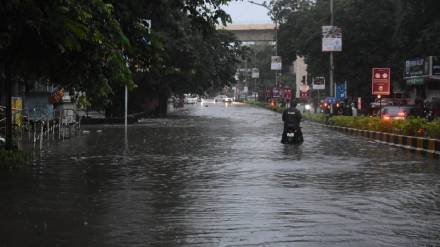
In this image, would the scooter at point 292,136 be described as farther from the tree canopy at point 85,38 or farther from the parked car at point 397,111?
the parked car at point 397,111

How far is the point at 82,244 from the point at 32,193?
4.33m

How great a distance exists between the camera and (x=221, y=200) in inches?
442

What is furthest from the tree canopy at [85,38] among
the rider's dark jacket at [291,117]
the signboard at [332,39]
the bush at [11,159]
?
the signboard at [332,39]

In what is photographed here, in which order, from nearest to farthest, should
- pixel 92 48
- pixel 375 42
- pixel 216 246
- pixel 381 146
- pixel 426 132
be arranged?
pixel 216 246 < pixel 92 48 < pixel 426 132 < pixel 381 146 < pixel 375 42

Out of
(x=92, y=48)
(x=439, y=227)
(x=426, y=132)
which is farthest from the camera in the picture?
(x=426, y=132)

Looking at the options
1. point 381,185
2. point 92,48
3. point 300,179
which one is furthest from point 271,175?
point 92,48

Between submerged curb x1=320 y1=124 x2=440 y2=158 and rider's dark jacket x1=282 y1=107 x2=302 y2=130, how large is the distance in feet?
11.9

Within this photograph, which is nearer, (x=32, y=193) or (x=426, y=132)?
(x=32, y=193)

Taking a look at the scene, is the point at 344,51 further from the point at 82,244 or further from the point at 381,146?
the point at 82,244

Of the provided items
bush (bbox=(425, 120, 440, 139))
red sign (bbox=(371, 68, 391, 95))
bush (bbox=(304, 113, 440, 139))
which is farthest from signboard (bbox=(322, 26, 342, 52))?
bush (bbox=(425, 120, 440, 139))

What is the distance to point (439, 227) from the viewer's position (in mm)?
8922

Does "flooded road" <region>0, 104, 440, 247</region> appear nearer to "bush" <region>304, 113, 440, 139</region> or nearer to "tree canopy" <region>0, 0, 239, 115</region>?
"tree canopy" <region>0, 0, 239, 115</region>

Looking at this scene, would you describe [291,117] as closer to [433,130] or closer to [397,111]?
[433,130]

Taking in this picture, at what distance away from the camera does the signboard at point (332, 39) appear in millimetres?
39406
